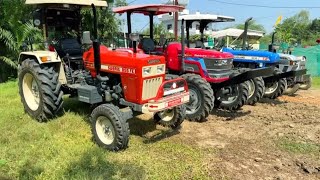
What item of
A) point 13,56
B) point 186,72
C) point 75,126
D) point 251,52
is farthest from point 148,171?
point 13,56

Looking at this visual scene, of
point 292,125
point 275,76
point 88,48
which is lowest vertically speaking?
point 292,125

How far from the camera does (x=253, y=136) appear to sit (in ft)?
19.6

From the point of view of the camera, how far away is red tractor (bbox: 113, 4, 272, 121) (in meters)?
6.59

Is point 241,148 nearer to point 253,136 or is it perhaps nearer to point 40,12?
point 253,136

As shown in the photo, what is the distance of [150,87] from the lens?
5340 millimetres

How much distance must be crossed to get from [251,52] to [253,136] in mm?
4064

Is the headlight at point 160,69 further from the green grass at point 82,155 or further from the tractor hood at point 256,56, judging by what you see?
the tractor hood at point 256,56

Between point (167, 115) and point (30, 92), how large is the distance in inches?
111

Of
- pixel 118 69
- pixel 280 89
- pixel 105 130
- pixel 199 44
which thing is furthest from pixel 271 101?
pixel 105 130

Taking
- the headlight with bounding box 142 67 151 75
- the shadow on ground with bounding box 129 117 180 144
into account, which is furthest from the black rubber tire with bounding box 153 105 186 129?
the headlight with bounding box 142 67 151 75

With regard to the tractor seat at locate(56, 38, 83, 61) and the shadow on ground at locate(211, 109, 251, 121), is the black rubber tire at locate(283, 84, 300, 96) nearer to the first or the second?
the shadow on ground at locate(211, 109, 251, 121)

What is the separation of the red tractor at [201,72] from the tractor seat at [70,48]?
3.48 feet

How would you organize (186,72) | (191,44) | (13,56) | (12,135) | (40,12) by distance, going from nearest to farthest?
1. (12,135)
2. (40,12)
3. (186,72)
4. (191,44)
5. (13,56)

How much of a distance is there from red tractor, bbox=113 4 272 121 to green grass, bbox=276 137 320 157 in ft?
4.82
